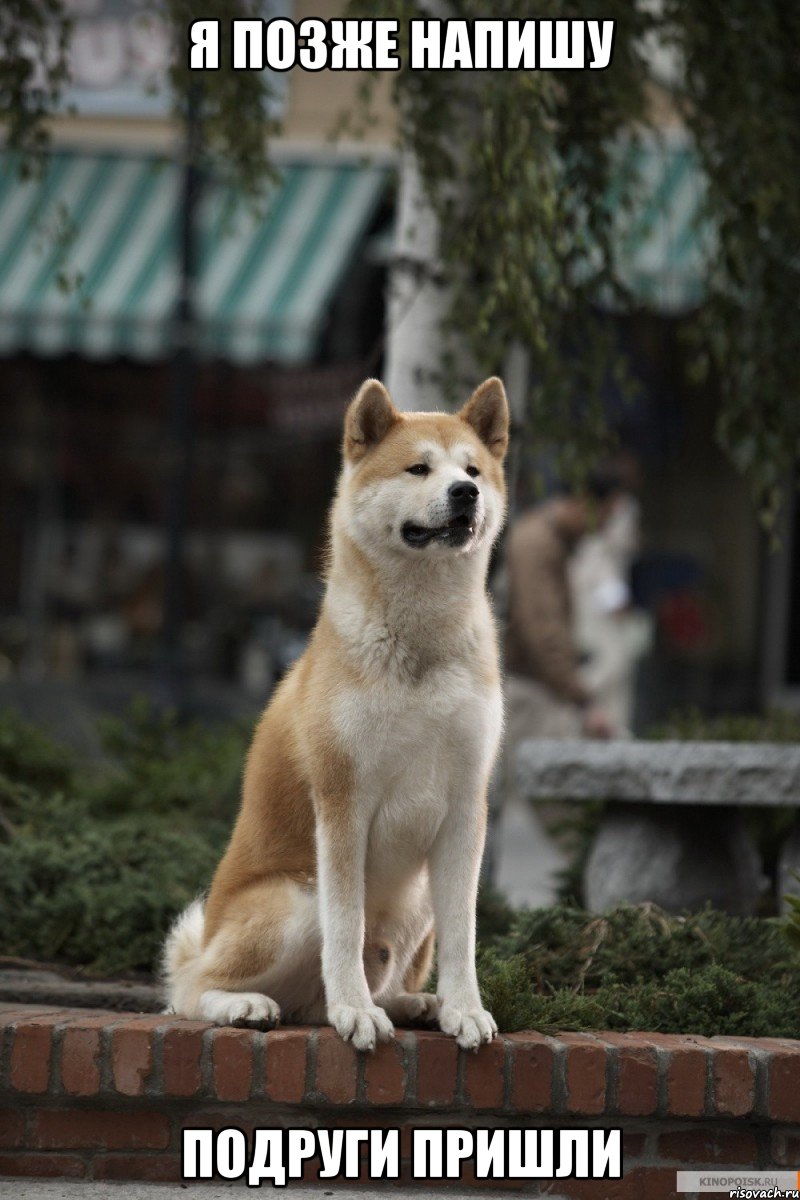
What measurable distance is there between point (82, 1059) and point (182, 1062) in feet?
0.75

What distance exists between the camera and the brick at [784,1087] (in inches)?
136

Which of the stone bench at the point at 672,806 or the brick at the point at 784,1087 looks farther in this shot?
the stone bench at the point at 672,806

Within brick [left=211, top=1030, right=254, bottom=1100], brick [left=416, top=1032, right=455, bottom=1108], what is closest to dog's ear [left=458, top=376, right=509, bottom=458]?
brick [left=416, top=1032, right=455, bottom=1108]

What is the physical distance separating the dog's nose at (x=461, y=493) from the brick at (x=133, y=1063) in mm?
1352

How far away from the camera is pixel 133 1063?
3.45 metres

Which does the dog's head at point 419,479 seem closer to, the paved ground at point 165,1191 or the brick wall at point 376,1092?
the brick wall at point 376,1092

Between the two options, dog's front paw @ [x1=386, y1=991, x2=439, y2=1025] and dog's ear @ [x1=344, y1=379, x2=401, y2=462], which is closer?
dog's ear @ [x1=344, y1=379, x2=401, y2=462]

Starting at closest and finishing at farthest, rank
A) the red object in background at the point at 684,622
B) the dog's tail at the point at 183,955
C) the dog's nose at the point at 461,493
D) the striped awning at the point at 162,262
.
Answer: the dog's nose at the point at 461,493, the dog's tail at the point at 183,955, the striped awning at the point at 162,262, the red object in background at the point at 684,622

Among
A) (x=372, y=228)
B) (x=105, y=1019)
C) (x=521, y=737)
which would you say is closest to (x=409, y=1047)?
(x=105, y=1019)

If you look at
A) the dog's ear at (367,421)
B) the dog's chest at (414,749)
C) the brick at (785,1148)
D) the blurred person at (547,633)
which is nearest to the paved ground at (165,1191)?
the brick at (785,1148)

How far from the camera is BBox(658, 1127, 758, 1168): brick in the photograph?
3518mm

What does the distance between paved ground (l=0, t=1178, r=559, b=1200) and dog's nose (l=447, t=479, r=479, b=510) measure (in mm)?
1536

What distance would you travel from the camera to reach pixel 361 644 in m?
3.43

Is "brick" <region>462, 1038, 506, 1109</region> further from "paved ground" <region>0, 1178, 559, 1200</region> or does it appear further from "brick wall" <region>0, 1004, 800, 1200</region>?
"paved ground" <region>0, 1178, 559, 1200</region>
